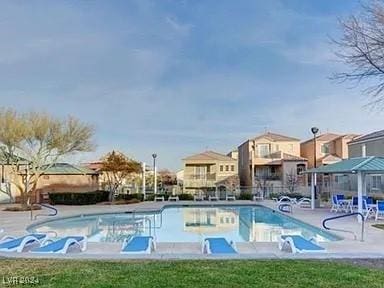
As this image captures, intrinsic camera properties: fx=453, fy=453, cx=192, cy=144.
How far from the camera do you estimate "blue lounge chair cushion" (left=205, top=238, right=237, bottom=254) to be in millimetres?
9281

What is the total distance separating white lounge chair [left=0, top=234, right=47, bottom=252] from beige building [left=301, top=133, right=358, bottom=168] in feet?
117

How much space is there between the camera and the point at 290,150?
147 ft

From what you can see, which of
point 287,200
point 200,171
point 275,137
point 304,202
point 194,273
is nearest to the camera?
point 194,273

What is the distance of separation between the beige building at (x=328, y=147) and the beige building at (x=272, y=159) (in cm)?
158

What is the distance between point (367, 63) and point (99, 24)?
11.3 meters

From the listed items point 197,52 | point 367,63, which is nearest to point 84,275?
point 367,63

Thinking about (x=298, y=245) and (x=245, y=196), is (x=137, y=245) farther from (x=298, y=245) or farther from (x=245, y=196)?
(x=245, y=196)

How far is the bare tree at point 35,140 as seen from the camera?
22.3 metres

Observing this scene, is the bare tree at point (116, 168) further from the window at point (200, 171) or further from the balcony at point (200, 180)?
the window at point (200, 171)

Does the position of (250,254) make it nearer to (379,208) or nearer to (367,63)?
(367,63)

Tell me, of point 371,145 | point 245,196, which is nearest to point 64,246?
point 245,196

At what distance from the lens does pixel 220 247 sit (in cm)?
966

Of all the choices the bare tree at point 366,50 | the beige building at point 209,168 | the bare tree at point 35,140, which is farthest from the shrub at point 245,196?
the bare tree at point 366,50

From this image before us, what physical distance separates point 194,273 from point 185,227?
968 cm
